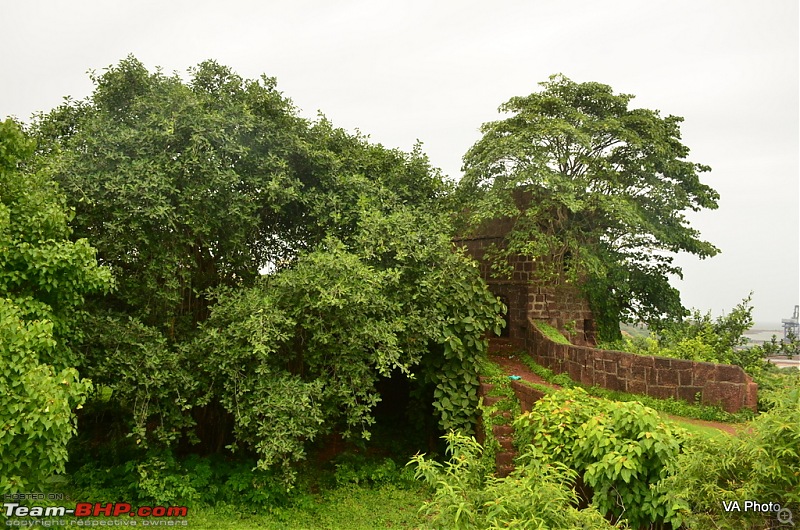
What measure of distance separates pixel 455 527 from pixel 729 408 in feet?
19.8

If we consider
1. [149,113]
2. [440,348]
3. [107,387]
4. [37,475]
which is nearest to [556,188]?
[440,348]

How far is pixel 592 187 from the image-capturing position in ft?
38.1

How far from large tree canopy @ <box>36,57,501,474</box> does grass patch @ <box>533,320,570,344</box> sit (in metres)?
2.65

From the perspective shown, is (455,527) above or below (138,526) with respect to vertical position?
above

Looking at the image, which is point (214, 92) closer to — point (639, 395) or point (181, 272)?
point (181, 272)

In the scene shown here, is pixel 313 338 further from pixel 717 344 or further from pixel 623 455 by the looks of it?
pixel 717 344

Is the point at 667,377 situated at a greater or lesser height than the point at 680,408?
greater

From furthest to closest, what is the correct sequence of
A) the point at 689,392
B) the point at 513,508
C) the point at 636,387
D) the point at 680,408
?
the point at 636,387 → the point at 689,392 → the point at 680,408 → the point at 513,508

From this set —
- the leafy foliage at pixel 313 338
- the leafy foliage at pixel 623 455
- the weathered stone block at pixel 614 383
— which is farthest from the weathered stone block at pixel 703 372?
the leafy foliage at pixel 313 338

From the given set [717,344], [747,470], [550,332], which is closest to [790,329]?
[717,344]

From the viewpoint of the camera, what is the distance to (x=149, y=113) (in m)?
7.98

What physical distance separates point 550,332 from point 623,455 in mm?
6211

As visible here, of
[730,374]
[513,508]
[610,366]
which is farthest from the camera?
[610,366]

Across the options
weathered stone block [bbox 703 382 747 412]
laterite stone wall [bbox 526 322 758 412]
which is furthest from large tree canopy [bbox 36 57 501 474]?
weathered stone block [bbox 703 382 747 412]
